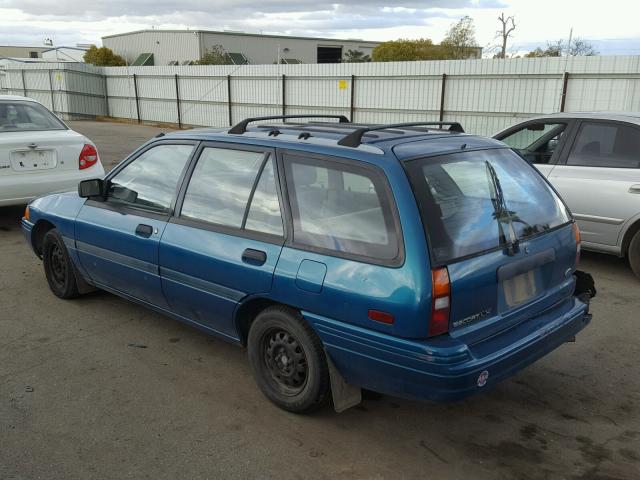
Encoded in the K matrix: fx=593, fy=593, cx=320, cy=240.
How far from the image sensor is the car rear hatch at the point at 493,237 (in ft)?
9.38

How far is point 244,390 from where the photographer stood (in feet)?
12.2

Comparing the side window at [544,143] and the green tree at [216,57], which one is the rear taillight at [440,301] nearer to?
the side window at [544,143]

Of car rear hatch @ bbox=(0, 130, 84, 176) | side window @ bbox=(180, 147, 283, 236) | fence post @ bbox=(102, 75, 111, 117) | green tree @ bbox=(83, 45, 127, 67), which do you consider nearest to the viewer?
side window @ bbox=(180, 147, 283, 236)

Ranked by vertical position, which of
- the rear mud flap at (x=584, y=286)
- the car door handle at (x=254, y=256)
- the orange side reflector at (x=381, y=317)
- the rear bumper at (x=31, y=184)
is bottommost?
the rear bumper at (x=31, y=184)

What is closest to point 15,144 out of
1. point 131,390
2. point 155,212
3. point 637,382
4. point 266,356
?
point 155,212

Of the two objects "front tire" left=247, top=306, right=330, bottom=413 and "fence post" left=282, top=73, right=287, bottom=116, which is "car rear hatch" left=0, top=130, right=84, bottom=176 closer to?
"front tire" left=247, top=306, right=330, bottom=413

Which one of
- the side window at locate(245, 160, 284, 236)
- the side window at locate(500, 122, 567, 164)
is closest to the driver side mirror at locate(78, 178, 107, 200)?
the side window at locate(245, 160, 284, 236)

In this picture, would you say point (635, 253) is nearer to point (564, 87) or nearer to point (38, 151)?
point (38, 151)

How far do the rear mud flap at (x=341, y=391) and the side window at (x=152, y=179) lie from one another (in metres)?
1.65

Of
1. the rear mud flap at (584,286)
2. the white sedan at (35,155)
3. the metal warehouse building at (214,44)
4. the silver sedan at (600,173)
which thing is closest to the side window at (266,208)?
the rear mud flap at (584,286)

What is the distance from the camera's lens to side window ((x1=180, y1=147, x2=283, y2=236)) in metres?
3.41

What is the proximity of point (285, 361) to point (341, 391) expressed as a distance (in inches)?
15.3

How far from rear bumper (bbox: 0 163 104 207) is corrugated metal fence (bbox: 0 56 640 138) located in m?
11.1

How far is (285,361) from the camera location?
337 centimetres
